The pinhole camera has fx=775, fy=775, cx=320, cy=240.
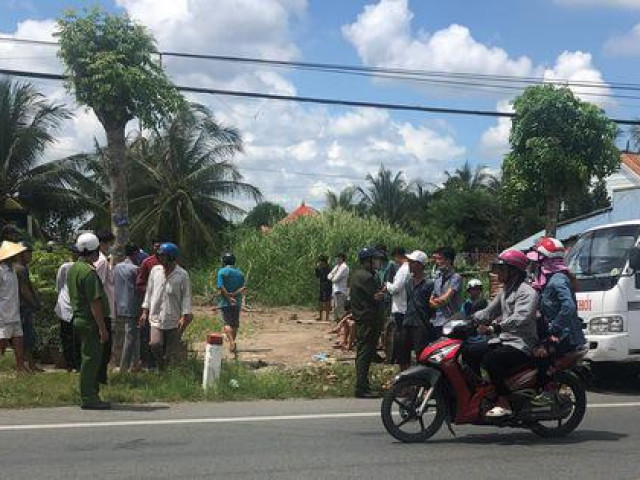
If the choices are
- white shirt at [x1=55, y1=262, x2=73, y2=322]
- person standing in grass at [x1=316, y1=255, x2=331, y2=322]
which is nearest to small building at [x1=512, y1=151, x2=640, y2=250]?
person standing in grass at [x1=316, y1=255, x2=331, y2=322]

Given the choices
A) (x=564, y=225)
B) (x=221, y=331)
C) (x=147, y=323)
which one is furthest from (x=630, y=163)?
(x=147, y=323)

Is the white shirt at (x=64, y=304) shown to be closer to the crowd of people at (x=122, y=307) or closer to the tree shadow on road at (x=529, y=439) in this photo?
the crowd of people at (x=122, y=307)

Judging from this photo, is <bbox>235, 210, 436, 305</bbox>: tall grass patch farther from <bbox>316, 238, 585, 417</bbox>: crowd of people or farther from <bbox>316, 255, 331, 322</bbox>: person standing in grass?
<bbox>316, 238, 585, 417</bbox>: crowd of people

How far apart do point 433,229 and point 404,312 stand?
99.5 ft

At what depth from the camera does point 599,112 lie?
15820 millimetres

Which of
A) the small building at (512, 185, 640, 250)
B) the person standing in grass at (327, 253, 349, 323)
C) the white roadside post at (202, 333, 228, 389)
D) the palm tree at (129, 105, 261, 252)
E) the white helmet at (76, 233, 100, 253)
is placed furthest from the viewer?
Result: the palm tree at (129, 105, 261, 252)

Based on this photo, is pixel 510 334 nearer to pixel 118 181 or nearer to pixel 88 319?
pixel 88 319

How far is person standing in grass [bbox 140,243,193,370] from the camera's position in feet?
31.8

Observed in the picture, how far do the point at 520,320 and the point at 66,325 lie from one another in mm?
6111

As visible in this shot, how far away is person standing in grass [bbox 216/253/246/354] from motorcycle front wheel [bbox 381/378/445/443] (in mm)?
5917

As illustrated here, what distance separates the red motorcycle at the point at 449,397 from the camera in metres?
6.84

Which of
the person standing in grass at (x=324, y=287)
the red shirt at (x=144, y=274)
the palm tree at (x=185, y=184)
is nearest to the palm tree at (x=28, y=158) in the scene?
the palm tree at (x=185, y=184)

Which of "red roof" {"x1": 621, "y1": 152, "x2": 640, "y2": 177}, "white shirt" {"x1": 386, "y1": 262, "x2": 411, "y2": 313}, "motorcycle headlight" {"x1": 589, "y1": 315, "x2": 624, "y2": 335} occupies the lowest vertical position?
"motorcycle headlight" {"x1": 589, "y1": 315, "x2": 624, "y2": 335}

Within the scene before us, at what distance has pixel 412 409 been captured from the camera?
271 inches
